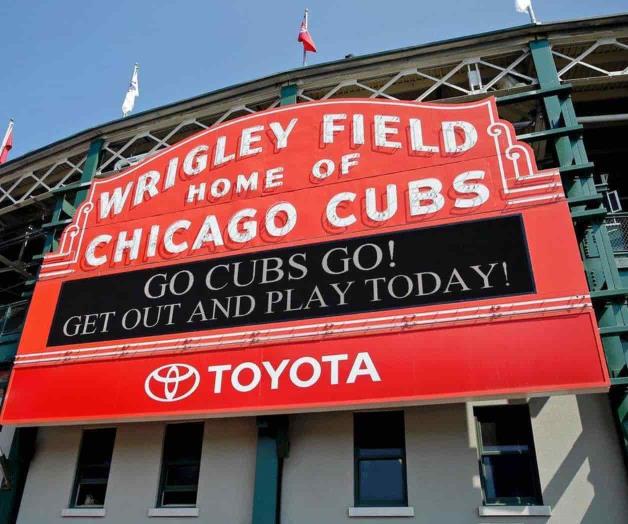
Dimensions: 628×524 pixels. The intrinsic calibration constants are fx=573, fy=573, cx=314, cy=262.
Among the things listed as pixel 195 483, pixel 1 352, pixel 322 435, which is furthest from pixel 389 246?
pixel 1 352

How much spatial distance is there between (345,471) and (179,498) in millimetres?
3276

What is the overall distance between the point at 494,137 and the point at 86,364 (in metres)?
8.57

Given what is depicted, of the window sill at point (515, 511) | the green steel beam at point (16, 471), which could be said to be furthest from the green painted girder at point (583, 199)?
the green steel beam at point (16, 471)

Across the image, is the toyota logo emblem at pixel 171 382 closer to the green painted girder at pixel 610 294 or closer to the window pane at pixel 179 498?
the window pane at pixel 179 498

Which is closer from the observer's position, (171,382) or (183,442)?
(171,382)

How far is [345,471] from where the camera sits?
953cm

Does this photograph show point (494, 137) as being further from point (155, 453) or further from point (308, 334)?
point (155, 453)

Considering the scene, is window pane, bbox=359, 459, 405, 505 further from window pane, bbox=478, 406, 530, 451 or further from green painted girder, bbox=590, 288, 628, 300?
green painted girder, bbox=590, 288, 628, 300

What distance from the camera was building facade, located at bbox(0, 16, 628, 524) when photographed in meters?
8.67

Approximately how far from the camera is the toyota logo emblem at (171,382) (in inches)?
378

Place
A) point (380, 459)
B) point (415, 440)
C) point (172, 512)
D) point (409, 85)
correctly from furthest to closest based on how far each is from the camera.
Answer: point (409, 85) → point (172, 512) → point (380, 459) → point (415, 440)

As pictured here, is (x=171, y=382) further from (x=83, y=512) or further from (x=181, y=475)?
(x=83, y=512)

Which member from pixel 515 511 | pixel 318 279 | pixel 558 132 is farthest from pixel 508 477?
pixel 558 132

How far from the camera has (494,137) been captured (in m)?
10.4
